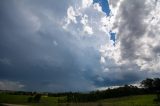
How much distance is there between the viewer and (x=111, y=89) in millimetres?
146625

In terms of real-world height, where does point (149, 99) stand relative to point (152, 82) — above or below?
below

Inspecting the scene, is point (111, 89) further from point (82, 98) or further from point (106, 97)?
point (82, 98)

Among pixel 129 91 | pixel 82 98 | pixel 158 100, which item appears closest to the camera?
pixel 158 100

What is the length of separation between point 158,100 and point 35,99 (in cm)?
4776

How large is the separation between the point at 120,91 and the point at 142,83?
13076mm

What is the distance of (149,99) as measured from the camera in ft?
394

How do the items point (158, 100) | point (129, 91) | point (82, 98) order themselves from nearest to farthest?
point (158, 100), point (82, 98), point (129, 91)

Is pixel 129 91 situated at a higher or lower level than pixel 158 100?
higher

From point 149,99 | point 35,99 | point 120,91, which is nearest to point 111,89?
point 120,91

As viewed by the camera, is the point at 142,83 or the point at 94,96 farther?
the point at 142,83

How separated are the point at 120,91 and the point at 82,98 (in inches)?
782

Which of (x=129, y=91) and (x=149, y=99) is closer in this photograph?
(x=149, y=99)

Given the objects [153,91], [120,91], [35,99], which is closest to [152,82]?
[153,91]

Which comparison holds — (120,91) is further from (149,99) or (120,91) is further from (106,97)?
(149,99)
